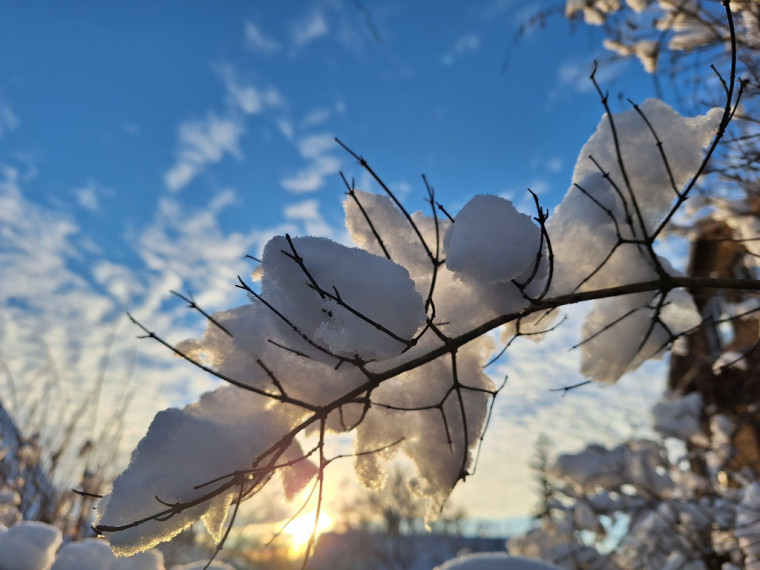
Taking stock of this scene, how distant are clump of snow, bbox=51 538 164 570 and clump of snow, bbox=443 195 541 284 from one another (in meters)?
1.38

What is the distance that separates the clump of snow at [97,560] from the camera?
1.72m

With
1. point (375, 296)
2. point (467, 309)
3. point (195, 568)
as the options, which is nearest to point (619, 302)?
point (467, 309)

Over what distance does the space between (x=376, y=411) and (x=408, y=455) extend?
151 mm

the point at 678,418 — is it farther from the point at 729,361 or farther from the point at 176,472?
the point at 176,472

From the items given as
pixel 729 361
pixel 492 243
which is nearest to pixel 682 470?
pixel 729 361

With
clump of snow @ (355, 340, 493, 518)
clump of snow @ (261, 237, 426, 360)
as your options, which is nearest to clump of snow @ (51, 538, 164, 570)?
clump of snow @ (355, 340, 493, 518)

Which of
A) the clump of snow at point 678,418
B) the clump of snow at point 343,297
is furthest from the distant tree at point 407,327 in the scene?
the clump of snow at point 678,418

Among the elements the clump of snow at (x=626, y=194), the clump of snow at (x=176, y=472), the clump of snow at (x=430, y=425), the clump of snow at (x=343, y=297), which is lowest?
the clump of snow at (x=176, y=472)

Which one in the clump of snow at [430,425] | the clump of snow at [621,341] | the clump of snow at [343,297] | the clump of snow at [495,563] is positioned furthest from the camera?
the clump of snow at [495,563]

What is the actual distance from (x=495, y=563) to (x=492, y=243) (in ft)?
3.92

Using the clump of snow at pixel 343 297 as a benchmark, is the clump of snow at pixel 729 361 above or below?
above

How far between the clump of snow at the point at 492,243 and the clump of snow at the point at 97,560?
54.2 inches

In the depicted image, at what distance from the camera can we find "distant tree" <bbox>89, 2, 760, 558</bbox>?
3.75ft

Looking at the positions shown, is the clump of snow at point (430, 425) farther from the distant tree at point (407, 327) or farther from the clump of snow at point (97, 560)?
the clump of snow at point (97, 560)
